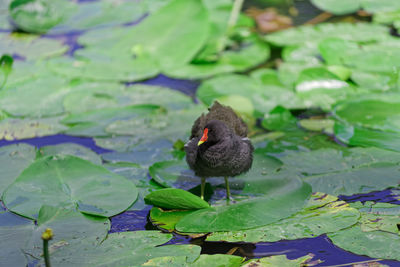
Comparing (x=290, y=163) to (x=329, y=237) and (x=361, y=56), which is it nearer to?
(x=329, y=237)

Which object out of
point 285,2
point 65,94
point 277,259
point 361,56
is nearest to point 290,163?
point 277,259

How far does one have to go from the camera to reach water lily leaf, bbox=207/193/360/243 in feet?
8.86

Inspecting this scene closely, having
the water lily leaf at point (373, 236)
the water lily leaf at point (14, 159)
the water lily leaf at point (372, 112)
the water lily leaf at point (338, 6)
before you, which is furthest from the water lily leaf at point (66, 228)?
the water lily leaf at point (338, 6)

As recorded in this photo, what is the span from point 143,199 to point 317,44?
2680 mm

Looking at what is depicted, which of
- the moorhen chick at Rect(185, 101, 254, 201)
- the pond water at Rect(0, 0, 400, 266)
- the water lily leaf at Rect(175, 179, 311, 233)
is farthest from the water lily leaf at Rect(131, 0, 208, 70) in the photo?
the water lily leaf at Rect(175, 179, 311, 233)

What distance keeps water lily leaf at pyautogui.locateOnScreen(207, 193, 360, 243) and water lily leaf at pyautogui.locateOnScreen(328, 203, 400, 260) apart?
5 centimetres

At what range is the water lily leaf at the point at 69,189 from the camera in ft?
9.57

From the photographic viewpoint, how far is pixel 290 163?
3.46 m

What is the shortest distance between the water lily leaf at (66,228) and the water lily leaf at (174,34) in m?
2.34

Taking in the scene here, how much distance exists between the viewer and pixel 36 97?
4395mm

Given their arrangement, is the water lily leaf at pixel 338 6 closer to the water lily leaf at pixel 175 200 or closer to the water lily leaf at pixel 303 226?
the water lily leaf at pixel 303 226

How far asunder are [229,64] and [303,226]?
8.54ft

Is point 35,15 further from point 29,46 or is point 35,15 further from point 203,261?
point 203,261

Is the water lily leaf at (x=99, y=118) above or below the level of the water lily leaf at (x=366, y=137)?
above
